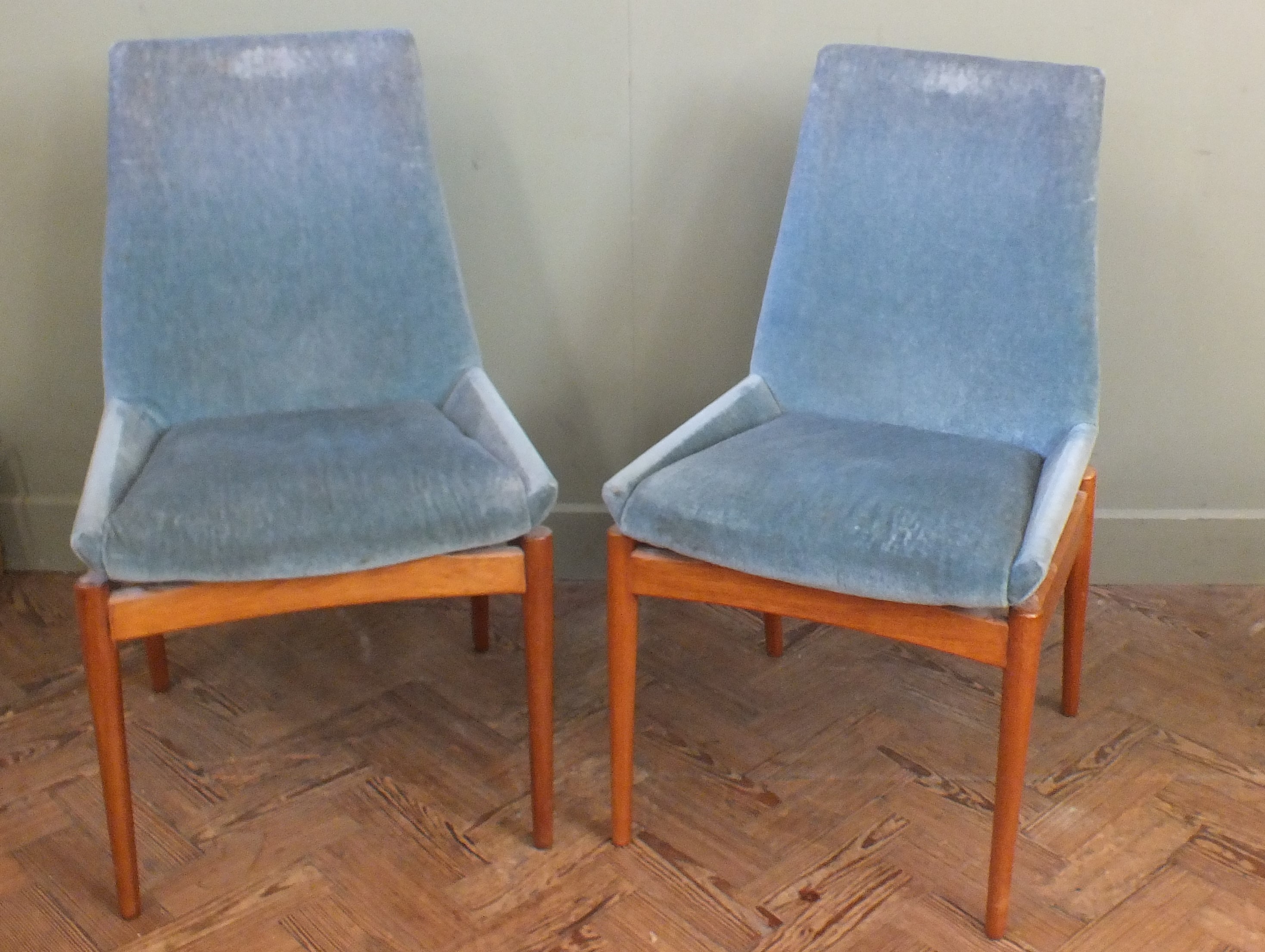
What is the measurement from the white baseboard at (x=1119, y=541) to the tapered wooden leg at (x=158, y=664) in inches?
18.2

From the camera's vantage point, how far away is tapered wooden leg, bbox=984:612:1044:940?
1237mm

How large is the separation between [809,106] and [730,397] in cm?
38

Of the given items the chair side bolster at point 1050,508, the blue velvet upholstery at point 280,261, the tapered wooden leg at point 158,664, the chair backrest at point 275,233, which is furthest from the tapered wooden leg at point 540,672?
the tapered wooden leg at point 158,664

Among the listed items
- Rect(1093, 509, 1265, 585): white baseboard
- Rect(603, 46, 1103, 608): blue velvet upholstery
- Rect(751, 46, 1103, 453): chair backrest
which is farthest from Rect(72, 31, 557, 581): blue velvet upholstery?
Rect(1093, 509, 1265, 585): white baseboard

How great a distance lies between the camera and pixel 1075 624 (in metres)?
1.71

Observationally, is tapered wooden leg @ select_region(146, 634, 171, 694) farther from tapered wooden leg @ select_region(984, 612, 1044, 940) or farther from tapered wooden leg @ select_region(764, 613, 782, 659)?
tapered wooden leg @ select_region(984, 612, 1044, 940)

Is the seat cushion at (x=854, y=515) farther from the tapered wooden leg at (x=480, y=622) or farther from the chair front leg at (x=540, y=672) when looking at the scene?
the tapered wooden leg at (x=480, y=622)

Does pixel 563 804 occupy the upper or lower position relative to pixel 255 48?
lower

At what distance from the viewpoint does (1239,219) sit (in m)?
1.89

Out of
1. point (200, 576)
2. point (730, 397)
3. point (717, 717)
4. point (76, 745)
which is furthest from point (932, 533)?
point (76, 745)

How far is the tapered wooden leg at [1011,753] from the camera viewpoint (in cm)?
124

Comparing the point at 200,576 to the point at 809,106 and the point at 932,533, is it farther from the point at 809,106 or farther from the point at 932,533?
the point at 809,106

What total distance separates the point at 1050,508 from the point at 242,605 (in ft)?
2.74

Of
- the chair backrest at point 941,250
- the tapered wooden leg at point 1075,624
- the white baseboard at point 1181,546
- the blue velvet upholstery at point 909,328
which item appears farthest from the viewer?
the white baseboard at point 1181,546
